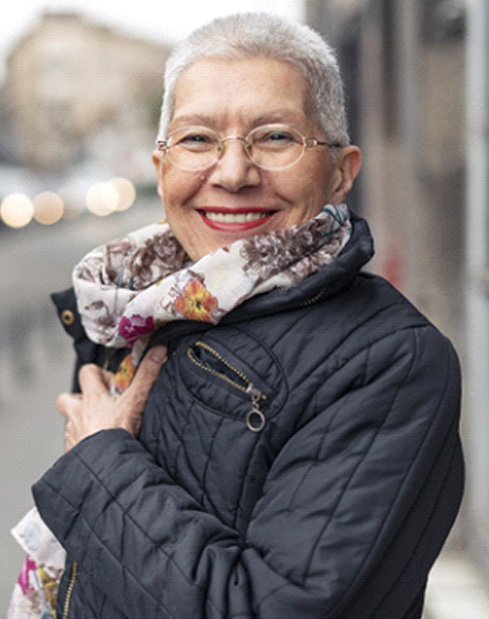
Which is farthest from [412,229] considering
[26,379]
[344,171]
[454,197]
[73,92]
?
[73,92]

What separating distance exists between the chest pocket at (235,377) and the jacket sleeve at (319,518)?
0.24ft

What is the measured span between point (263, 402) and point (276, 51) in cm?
60

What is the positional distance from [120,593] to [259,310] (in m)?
0.52

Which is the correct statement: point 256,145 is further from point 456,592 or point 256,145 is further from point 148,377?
point 456,592

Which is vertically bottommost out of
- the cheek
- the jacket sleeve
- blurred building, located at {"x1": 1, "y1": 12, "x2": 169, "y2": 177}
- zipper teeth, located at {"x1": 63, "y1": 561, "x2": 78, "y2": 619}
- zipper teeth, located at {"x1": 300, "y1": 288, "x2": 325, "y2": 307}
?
zipper teeth, located at {"x1": 63, "y1": 561, "x2": 78, "y2": 619}

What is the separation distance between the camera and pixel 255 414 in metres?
1.28

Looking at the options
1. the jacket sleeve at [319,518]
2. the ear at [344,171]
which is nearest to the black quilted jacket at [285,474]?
the jacket sleeve at [319,518]

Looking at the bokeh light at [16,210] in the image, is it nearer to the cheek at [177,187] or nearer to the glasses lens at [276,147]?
the cheek at [177,187]

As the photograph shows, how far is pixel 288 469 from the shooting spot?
1241 mm

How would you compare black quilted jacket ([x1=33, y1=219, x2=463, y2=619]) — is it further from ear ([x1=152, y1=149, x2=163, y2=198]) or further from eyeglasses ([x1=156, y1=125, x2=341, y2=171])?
ear ([x1=152, y1=149, x2=163, y2=198])

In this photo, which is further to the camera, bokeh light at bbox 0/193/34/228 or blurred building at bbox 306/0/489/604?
bokeh light at bbox 0/193/34/228

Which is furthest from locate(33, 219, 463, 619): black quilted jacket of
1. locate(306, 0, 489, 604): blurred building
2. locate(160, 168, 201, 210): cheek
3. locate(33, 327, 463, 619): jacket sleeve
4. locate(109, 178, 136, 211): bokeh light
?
locate(109, 178, 136, 211): bokeh light

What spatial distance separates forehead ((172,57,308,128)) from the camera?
131 centimetres

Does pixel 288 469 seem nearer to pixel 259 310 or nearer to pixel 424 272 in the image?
pixel 259 310
